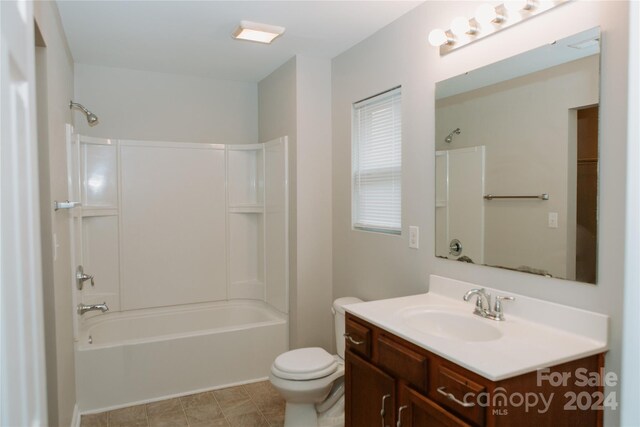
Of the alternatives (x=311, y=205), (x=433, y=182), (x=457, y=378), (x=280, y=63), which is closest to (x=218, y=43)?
(x=280, y=63)

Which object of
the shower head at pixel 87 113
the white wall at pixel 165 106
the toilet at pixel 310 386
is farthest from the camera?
the white wall at pixel 165 106

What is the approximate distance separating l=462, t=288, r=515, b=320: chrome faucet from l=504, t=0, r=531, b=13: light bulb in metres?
1.19

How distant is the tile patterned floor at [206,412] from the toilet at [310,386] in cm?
29

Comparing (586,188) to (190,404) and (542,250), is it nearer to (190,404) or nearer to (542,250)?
(542,250)

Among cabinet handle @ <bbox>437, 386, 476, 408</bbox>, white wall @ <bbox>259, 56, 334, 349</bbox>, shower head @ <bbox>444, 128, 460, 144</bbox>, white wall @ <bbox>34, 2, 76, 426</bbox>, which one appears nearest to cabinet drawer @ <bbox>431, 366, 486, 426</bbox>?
cabinet handle @ <bbox>437, 386, 476, 408</bbox>

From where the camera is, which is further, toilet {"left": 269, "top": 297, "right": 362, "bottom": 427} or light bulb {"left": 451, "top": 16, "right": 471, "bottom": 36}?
toilet {"left": 269, "top": 297, "right": 362, "bottom": 427}

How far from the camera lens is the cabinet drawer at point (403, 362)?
158 centimetres

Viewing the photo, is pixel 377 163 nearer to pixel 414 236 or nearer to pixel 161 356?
pixel 414 236

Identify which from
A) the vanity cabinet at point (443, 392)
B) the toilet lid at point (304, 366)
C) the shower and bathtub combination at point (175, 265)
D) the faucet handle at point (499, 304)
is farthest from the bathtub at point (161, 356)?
the faucet handle at point (499, 304)

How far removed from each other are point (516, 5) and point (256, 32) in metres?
1.50

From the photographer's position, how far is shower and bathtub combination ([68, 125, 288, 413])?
300 centimetres

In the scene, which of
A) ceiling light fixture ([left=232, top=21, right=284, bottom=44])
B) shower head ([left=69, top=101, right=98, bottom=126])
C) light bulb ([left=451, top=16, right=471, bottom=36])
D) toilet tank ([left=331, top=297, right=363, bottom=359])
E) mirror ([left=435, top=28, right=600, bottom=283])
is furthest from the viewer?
shower head ([left=69, top=101, right=98, bottom=126])

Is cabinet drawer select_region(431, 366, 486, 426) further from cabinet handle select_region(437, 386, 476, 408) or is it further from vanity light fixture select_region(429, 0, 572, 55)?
vanity light fixture select_region(429, 0, 572, 55)

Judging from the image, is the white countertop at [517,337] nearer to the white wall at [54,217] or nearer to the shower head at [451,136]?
the shower head at [451,136]
